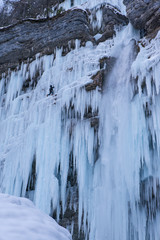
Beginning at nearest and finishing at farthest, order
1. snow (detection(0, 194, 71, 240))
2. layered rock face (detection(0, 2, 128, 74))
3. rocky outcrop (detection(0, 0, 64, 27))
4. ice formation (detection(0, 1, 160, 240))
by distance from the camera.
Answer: snow (detection(0, 194, 71, 240)) → ice formation (detection(0, 1, 160, 240)) → layered rock face (detection(0, 2, 128, 74)) → rocky outcrop (detection(0, 0, 64, 27))

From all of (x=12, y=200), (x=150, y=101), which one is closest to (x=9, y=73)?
(x=150, y=101)

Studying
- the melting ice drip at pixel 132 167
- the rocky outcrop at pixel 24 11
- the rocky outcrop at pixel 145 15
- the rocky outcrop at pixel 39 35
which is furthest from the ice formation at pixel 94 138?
the rocky outcrop at pixel 24 11

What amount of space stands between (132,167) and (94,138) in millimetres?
2038

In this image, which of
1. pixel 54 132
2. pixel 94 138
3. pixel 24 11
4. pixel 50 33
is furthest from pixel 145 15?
pixel 24 11

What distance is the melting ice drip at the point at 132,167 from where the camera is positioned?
8.27m

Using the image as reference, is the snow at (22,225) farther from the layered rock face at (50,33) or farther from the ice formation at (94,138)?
the layered rock face at (50,33)

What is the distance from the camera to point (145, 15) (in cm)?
1103

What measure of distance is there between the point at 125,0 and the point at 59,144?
23.2 feet

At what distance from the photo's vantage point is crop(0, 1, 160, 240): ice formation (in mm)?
8477

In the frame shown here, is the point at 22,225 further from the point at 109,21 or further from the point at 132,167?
the point at 109,21

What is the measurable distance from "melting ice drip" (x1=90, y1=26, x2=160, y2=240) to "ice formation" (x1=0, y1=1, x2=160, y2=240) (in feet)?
0.10

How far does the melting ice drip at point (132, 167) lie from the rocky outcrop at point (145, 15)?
1.59 m

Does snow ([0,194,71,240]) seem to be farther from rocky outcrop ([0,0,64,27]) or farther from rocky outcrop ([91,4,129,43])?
rocky outcrop ([0,0,64,27])

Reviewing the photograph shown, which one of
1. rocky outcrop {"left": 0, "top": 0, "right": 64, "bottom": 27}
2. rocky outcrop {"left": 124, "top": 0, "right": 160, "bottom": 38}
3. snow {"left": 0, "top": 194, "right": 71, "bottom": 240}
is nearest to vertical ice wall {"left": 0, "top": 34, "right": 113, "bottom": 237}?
rocky outcrop {"left": 124, "top": 0, "right": 160, "bottom": 38}
